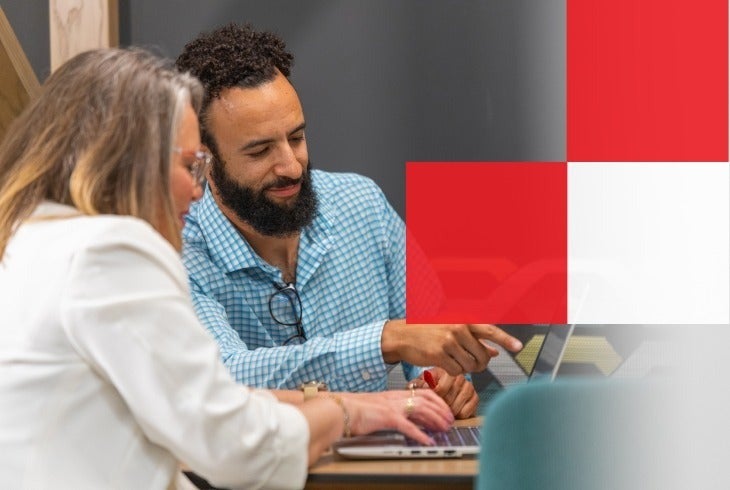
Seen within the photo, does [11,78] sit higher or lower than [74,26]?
lower

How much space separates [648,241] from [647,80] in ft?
1.39

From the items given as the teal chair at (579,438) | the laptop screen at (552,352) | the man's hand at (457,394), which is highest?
the teal chair at (579,438)

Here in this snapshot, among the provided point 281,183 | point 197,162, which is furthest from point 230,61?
point 197,162

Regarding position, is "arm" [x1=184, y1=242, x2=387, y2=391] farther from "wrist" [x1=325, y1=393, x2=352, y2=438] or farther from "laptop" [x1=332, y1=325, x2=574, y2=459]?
"wrist" [x1=325, y1=393, x2=352, y2=438]

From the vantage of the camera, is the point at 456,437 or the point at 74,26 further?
the point at 74,26

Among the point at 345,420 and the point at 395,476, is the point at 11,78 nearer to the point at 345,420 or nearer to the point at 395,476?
the point at 345,420

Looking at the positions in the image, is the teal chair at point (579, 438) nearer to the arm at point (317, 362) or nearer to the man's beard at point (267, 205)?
the arm at point (317, 362)

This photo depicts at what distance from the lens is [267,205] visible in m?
2.29

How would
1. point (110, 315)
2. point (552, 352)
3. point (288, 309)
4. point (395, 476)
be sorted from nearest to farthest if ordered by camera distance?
point (110, 315) < point (395, 476) < point (552, 352) < point (288, 309)

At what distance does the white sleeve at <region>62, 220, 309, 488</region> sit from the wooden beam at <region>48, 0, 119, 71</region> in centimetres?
189

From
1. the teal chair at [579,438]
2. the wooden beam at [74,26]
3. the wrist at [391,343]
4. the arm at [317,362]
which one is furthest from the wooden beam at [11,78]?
the teal chair at [579,438]

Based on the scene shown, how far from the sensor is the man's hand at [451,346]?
1860 mm

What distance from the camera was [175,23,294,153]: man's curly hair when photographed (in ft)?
7.64

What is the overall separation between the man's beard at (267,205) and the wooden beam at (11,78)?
0.79 metres
